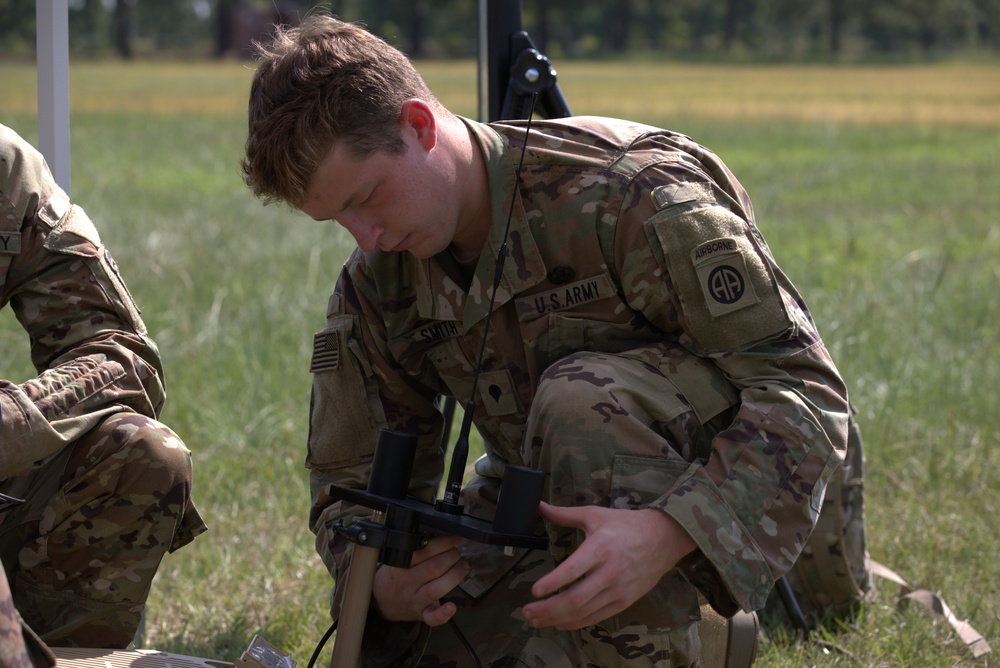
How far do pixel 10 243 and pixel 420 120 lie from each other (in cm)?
97

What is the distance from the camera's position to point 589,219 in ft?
7.97

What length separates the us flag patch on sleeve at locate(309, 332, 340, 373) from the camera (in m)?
2.62

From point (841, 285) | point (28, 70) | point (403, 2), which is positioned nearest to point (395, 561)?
point (841, 285)

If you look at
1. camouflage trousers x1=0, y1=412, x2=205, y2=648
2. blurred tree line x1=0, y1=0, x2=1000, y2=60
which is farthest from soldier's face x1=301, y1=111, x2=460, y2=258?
blurred tree line x1=0, y1=0, x2=1000, y2=60

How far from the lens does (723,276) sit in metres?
2.25

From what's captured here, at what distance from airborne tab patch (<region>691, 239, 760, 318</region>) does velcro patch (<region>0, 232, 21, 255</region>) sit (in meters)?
1.43

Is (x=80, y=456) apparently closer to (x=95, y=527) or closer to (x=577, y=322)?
(x=95, y=527)

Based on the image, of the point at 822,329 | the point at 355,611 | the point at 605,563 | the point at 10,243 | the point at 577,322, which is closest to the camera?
the point at 605,563

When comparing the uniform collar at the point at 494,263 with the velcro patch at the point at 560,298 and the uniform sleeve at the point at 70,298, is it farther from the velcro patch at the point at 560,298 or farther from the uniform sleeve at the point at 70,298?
the uniform sleeve at the point at 70,298

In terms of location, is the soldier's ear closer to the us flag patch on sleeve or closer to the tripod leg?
the us flag patch on sleeve

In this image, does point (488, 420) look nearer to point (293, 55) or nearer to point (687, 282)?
point (687, 282)

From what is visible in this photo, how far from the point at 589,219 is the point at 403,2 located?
76871 millimetres

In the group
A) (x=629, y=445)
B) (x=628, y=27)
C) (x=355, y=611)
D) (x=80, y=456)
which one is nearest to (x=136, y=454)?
(x=80, y=456)

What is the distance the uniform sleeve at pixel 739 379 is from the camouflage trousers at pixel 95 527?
106 centimetres
